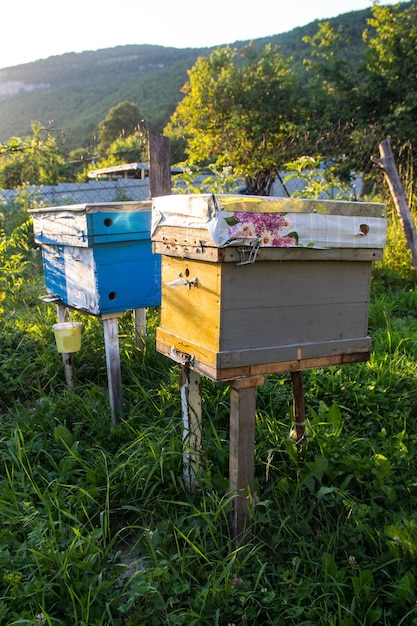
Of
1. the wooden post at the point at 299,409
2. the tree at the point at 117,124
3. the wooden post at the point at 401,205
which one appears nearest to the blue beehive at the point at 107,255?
the wooden post at the point at 299,409

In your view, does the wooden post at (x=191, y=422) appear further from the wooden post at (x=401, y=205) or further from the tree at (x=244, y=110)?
the tree at (x=244, y=110)

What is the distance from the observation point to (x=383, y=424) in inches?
114

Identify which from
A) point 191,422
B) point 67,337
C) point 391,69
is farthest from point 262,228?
point 391,69

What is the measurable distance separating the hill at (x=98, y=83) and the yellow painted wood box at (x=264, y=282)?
72.1 feet

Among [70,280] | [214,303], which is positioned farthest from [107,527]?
[70,280]

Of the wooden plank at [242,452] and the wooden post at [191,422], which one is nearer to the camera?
the wooden plank at [242,452]

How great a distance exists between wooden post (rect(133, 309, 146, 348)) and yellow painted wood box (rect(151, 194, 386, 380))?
149 centimetres

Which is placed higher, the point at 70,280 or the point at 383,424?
the point at 70,280

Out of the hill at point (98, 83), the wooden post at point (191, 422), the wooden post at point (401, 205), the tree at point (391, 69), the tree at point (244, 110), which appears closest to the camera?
the wooden post at point (191, 422)

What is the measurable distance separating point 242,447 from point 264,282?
0.67 m

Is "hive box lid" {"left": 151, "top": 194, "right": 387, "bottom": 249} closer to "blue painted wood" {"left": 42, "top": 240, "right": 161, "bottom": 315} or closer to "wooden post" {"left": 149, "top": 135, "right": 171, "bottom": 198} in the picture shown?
"blue painted wood" {"left": 42, "top": 240, "right": 161, "bottom": 315}

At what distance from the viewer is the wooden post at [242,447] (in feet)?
6.43

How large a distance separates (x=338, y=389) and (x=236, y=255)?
5.64ft

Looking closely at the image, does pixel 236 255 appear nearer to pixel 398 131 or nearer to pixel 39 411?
pixel 39 411
